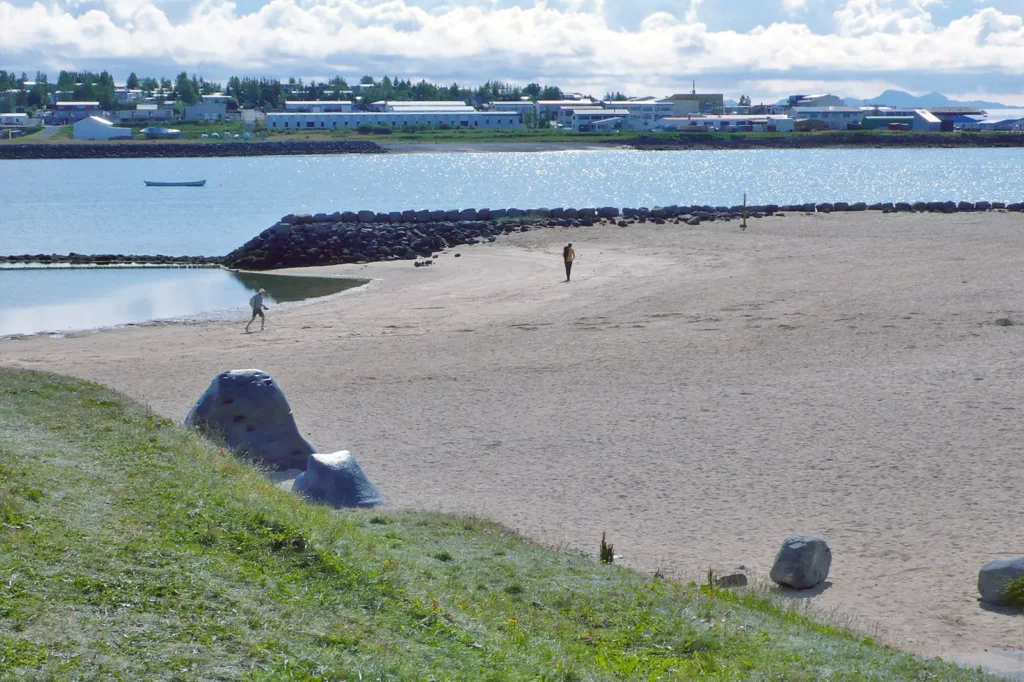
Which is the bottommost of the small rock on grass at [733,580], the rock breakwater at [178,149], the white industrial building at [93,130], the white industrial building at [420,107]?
the small rock on grass at [733,580]

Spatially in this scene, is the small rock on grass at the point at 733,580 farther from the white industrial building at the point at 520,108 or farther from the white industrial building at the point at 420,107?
the white industrial building at the point at 520,108

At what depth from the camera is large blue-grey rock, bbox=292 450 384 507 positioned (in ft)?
39.3

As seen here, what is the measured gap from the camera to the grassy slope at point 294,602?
19.5ft

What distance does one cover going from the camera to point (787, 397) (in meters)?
18.5

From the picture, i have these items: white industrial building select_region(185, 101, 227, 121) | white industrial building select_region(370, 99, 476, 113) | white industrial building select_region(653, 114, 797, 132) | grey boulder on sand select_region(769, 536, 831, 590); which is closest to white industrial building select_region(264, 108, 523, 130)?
white industrial building select_region(370, 99, 476, 113)

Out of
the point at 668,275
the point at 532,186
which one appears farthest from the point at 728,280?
the point at 532,186

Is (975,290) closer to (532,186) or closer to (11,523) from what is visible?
(11,523)

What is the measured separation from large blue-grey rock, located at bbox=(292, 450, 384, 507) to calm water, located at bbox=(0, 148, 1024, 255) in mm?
40723

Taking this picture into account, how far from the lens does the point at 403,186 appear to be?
107 metres

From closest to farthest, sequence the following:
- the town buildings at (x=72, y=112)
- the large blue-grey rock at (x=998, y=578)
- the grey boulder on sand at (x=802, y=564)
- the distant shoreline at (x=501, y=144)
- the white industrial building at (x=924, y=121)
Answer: the large blue-grey rock at (x=998, y=578) < the grey boulder on sand at (x=802, y=564) < the distant shoreline at (x=501, y=144) < the white industrial building at (x=924, y=121) < the town buildings at (x=72, y=112)

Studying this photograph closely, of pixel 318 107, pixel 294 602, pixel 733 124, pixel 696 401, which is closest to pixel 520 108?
pixel 318 107

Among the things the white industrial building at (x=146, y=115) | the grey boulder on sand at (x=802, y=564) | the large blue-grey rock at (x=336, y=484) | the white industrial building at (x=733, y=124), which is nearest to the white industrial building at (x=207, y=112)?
the white industrial building at (x=146, y=115)

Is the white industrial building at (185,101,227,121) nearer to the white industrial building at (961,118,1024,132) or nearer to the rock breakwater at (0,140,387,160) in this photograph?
the rock breakwater at (0,140,387,160)

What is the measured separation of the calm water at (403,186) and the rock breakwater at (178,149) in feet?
6.53
